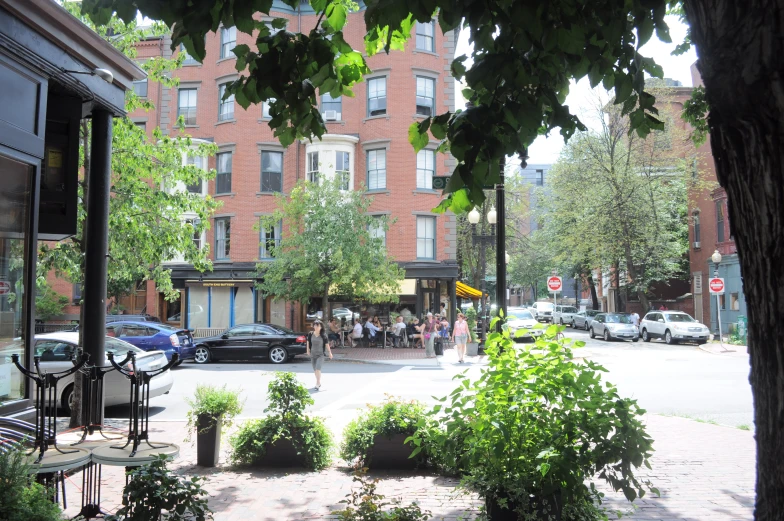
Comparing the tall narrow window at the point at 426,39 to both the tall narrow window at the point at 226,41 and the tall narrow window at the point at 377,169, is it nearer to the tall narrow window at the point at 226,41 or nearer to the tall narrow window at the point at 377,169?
the tall narrow window at the point at 377,169

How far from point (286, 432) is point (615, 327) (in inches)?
1185

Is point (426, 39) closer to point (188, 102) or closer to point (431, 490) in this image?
point (188, 102)

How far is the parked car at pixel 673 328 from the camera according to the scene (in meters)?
30.0

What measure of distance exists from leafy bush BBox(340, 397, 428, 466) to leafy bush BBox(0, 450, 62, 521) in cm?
378

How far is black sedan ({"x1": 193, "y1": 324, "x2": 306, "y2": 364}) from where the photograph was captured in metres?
22.4

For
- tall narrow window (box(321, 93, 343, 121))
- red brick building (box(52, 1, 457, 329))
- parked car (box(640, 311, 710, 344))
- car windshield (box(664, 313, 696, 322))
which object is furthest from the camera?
tall narrow window (box(321, 93, 343, 121))

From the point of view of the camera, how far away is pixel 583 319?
1786 inches

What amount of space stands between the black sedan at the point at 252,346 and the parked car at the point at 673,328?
18856 millimetres

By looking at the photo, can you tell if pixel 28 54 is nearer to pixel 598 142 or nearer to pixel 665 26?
pixel 665 26

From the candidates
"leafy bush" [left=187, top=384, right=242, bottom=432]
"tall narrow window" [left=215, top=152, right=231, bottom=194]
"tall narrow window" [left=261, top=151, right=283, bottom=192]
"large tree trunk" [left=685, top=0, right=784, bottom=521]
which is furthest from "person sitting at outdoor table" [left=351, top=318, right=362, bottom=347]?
"large tree trunk" [left=685, top=0, right=784, bottom=521]

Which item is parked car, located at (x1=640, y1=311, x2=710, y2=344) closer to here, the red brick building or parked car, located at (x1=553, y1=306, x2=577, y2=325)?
the red brick building

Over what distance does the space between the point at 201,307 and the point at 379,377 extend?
17.8 m

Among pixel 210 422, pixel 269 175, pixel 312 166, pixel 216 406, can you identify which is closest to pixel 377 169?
pixel 312 166

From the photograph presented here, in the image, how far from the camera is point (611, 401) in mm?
4289
